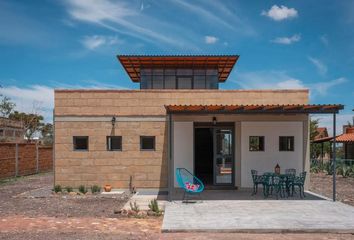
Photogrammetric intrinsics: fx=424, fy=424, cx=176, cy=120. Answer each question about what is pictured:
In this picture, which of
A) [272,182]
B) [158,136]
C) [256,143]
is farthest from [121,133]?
[272,182]

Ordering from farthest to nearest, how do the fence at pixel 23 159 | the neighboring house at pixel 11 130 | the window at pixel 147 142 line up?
1. the neighboring house at pixel 11 130
2. the fence at pixel 23 159
3. the window at pixel 147 142

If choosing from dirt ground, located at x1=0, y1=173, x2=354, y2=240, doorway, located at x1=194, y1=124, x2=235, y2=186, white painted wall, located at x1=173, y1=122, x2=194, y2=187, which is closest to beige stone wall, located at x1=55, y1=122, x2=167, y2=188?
white painted wall, located at x1=173, y1=122, x2=194, y2=187

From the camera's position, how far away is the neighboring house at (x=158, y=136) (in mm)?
16234

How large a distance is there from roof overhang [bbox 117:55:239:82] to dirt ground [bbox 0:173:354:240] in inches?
334

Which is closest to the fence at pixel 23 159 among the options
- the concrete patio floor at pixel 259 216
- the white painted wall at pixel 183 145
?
the white painted wall at pixel 183 145

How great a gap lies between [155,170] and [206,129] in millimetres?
2549

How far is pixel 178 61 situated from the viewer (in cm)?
2145

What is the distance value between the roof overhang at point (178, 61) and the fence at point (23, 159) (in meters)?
7.42

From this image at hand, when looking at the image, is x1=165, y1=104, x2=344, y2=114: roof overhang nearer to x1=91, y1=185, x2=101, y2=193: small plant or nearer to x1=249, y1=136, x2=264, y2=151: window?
x1=249, y1=136, x2=264, y2=151: window

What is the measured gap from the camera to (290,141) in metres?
16.4

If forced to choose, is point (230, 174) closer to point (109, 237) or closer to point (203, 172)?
point (203, 172)

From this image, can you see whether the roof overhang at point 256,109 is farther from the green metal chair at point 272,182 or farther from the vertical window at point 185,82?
the vertical window at point 185,82

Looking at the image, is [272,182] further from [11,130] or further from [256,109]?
[11,130]

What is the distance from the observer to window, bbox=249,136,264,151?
1627 cm
